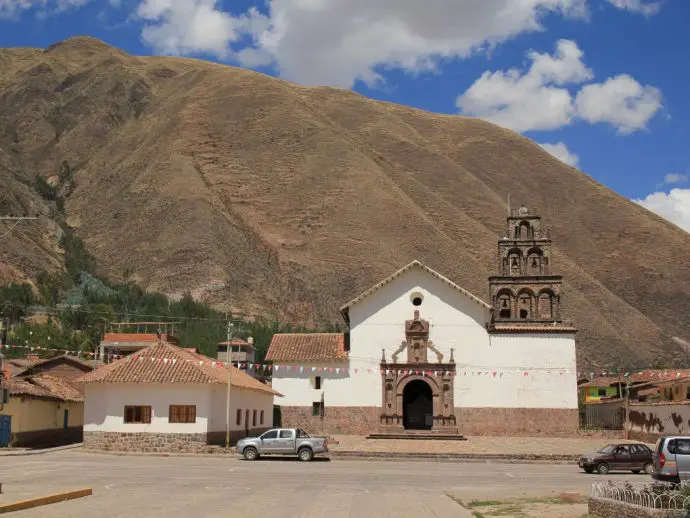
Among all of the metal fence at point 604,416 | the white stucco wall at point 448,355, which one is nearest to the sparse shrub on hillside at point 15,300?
the white stucco wall at point 448,355

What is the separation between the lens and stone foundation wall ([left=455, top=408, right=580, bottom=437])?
161ft

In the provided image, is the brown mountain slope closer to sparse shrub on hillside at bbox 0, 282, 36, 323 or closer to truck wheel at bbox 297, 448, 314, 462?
sparse shrub on hillside at bbox 0, 282, 36, 323

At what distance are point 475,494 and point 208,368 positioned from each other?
21545mm

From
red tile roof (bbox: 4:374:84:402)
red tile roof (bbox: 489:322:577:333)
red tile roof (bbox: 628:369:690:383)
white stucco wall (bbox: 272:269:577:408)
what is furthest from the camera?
red tile roof (bbox: 628:369:690:383)

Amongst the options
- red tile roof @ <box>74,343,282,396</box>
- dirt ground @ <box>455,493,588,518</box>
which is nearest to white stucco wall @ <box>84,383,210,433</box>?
red tile roof @ <box>74,343,282,396</box>

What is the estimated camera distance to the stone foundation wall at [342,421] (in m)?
50.0

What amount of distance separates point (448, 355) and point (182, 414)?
19.8 metres

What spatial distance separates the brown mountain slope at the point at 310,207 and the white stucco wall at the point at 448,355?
198 ft

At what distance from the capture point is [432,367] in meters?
50.0

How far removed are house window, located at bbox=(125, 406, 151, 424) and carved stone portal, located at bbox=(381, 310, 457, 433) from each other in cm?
1725

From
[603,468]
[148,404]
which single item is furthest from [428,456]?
[148,404]

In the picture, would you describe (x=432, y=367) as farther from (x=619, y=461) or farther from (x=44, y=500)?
(x=44, y=500)

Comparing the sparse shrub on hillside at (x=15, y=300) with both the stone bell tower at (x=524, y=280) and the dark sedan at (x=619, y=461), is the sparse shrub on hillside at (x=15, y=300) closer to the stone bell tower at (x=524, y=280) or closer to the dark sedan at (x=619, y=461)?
the stone bell tower at (x=524, y=280)

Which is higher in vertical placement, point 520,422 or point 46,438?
point 520,422
